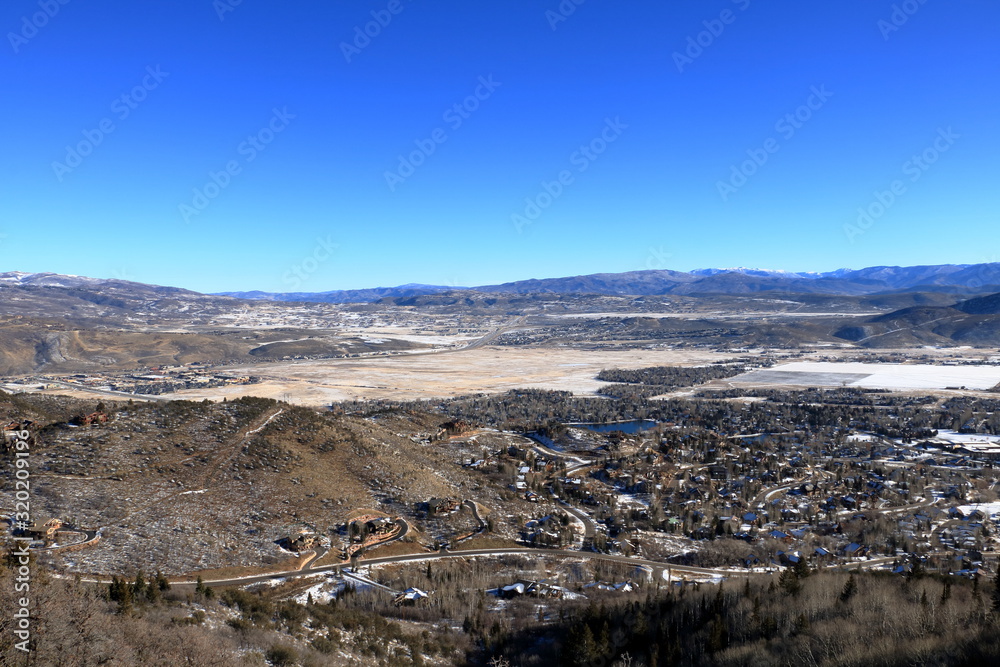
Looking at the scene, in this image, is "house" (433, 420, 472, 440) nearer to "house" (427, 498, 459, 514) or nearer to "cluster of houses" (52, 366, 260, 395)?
"house" (427, 498, 459, 514)

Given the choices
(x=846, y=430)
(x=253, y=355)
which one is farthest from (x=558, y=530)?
(x=253, y=355)

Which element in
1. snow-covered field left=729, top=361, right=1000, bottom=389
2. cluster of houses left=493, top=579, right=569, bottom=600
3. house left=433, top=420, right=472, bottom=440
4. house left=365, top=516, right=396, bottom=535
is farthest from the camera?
snow-covered field left=729, top=361, right=1000, bottom=389

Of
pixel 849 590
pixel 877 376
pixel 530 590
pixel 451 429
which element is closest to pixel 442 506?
pixel 530 590

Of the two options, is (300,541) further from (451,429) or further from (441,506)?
(451,429)

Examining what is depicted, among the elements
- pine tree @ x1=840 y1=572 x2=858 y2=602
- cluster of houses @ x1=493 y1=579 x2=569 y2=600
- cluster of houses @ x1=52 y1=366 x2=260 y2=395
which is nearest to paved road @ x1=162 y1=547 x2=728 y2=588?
cluster of houses @ x1=493 y1=579 x2=569 y2=600

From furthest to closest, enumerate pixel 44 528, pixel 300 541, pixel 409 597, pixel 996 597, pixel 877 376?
pixel 877 376, pixel 300 541, pixel 44 528, pixel 409 597, pixel 996 597

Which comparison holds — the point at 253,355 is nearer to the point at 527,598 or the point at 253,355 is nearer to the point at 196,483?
the point at 196,483

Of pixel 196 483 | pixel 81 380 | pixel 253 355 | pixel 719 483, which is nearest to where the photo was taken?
pixel 196 483
